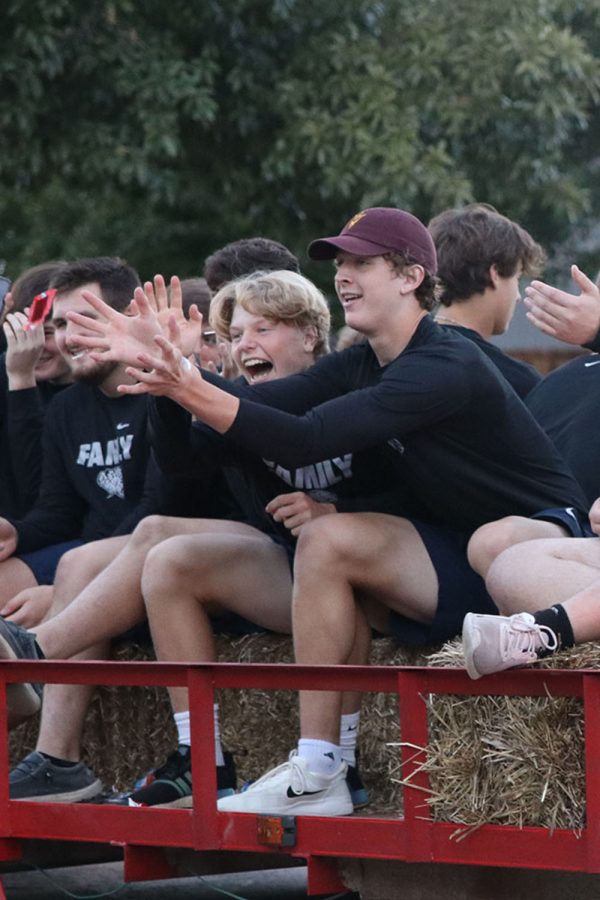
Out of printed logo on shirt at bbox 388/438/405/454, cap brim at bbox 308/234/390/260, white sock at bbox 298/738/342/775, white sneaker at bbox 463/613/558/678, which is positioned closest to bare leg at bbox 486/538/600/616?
white sneaker at bbox 463/613/558/678

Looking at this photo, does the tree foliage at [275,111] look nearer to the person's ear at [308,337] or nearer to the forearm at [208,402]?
the person's ear at [308,337]

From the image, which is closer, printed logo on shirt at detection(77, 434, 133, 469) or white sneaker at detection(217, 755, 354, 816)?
white sneaker at detection(217, 755, 354, 816)

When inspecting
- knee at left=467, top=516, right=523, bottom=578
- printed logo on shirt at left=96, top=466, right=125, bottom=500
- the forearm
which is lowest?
printed logo on shirt at left=96, top=466, right=125, bottom=500

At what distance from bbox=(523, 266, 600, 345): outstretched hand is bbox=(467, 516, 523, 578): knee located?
518mm

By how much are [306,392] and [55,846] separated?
1533mm

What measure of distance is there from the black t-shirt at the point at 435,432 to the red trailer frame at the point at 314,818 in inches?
25.4

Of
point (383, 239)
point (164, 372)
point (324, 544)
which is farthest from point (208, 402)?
point (383, 239)

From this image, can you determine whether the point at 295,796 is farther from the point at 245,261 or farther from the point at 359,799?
the point at 245,261

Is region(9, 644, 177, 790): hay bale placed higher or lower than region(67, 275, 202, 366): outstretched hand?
lower

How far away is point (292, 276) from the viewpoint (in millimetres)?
5449

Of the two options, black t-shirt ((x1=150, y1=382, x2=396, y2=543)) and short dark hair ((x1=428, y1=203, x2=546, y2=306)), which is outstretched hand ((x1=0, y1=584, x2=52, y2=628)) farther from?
short dark hair ((x1=428, y1=203, x2=546, y2=306))

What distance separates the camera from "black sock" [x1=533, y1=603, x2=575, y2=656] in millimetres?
3824

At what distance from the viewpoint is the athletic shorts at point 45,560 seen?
5992 mm

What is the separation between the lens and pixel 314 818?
4.25 metres
